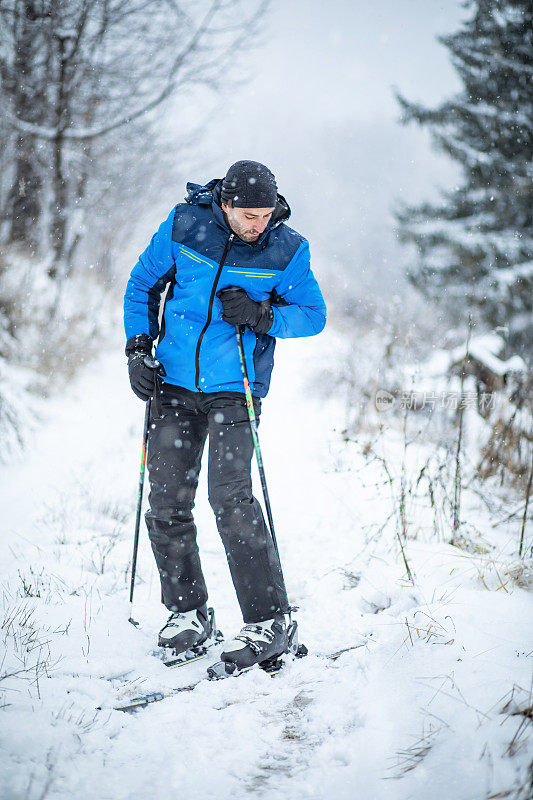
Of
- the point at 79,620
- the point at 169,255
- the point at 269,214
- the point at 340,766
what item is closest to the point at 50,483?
the point at 79,620

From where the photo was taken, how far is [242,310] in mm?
2324

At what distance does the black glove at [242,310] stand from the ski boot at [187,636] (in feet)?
4.71

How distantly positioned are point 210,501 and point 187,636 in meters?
0.65

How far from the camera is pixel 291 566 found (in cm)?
343

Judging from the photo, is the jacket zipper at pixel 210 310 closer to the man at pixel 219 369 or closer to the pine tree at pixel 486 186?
A: the man at pixel 219 369

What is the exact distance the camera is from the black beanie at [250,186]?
228 centimetres

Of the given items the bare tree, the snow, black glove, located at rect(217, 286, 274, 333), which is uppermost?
the bare tree

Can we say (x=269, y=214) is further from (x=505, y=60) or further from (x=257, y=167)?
(x=505, y=60)

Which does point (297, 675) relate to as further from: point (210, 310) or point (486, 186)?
point (486, 186)

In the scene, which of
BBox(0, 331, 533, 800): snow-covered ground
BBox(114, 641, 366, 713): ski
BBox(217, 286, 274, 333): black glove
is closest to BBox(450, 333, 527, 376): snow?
BBox(0, 331, 533, 800): snow-covered ground

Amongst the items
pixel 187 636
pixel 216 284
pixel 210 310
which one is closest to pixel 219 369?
pixel 210 310

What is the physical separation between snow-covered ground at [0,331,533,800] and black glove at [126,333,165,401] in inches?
46.3

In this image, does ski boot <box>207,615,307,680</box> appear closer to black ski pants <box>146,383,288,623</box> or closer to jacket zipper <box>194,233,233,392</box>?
black ski pants <box>146,383,288,623</box>

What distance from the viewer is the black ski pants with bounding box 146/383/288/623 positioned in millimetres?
2320
